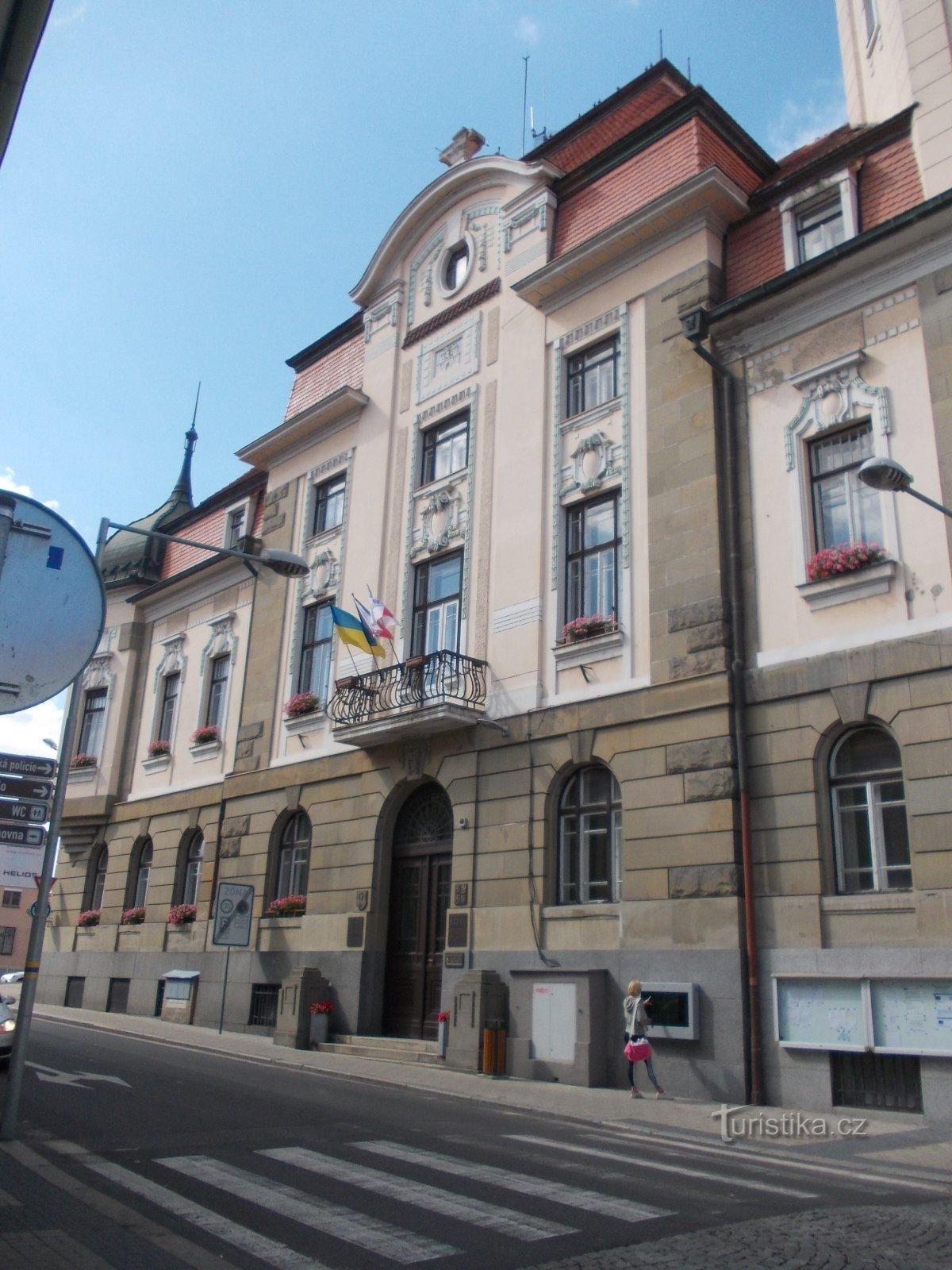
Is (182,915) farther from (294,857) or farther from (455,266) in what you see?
(455,266)

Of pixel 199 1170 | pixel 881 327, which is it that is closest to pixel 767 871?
pixel 881 327

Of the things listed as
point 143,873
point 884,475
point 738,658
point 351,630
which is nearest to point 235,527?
point 143,873

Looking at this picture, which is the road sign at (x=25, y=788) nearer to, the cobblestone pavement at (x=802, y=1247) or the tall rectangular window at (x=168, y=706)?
the cobblestone pavement at (x=802, y=1247)

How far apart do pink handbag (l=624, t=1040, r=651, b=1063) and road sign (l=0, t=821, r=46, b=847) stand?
9259 mm

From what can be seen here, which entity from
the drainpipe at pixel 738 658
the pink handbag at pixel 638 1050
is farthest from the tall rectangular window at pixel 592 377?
the pink handbag at pixel 638 1050

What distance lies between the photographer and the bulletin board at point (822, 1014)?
13.5 m

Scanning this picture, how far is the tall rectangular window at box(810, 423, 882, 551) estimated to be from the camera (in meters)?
15.6

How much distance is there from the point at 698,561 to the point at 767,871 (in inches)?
193

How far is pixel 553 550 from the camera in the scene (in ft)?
65.0

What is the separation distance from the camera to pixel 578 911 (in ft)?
56.7

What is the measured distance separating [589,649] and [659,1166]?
10.2 meters

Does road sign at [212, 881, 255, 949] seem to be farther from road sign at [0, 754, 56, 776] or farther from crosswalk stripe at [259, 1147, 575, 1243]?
road sign at [0, 754, 56, 776]

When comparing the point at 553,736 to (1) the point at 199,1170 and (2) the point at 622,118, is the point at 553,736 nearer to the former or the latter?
(1) the point at 199,1170

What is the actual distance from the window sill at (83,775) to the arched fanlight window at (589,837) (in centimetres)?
1921
